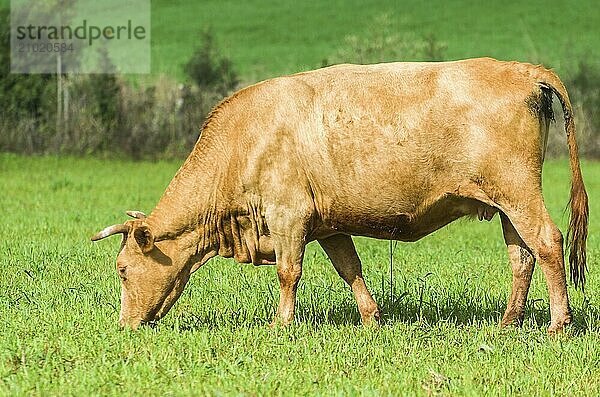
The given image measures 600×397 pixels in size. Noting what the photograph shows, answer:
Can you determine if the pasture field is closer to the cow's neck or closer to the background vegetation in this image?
the cow's neck

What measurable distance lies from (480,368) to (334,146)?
→ 7.47 feet

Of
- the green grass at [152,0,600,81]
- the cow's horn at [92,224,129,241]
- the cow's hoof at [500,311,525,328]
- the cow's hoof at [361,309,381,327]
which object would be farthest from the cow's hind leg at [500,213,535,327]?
the green grass at [152,0,600,81]

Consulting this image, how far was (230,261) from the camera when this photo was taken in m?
13.2

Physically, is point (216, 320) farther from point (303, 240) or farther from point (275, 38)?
point (275, 38)

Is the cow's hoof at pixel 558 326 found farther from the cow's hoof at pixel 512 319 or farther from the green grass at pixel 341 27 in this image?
the green grass at pixel 341 27

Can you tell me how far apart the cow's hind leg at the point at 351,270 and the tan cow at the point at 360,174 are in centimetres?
48

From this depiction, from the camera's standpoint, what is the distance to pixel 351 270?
973 centimetres

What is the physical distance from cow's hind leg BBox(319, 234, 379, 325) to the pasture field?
198mm

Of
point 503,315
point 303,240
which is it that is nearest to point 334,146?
point 303,240

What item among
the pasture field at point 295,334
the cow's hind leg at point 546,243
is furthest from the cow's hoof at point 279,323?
the cow's hind leg at point 546,243

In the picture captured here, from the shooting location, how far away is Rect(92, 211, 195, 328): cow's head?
915cm

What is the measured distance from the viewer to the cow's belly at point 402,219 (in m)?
8.89

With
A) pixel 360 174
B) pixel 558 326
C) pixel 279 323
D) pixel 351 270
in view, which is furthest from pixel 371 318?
pixel 558 326

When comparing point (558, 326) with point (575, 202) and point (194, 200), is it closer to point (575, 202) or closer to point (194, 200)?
point (575, 202)
